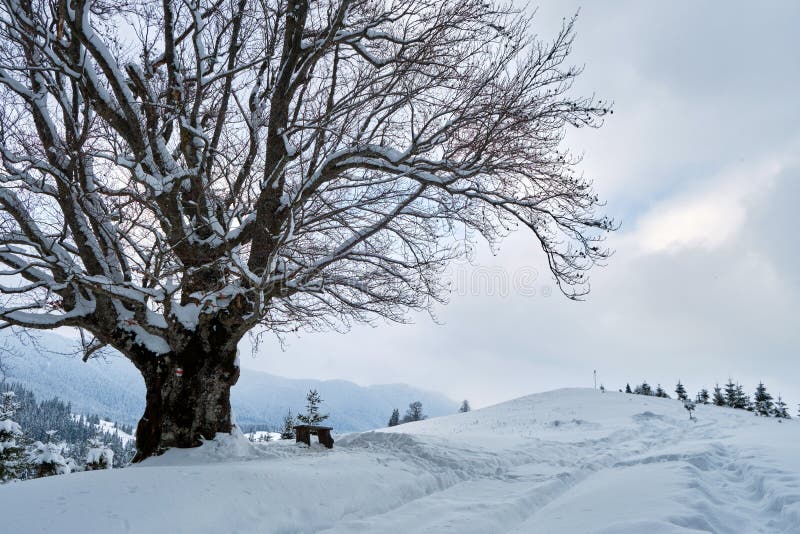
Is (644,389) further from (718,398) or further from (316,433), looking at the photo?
(316,433)

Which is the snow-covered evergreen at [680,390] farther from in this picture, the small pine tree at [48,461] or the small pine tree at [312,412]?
the small pine tree at [48,461]

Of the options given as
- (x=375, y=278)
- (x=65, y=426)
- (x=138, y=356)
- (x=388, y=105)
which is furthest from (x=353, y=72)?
(x=65, y=426)

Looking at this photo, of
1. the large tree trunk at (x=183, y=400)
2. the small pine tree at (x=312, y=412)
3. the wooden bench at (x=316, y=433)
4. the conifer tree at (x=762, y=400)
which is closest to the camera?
the large tree trunk at (x=183, y=400)

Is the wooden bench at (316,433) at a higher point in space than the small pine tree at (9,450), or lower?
higher

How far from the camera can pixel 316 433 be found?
32.4 ft

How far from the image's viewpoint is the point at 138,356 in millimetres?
8195

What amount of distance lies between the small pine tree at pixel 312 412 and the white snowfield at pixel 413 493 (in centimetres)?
1502

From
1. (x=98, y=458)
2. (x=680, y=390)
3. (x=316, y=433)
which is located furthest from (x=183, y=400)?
(x=680, y=390)

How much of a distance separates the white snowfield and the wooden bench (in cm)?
34

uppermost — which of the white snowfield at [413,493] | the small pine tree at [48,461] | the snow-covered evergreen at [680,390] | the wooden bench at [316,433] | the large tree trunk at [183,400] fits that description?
the snow-covered evergreen at [680,390]

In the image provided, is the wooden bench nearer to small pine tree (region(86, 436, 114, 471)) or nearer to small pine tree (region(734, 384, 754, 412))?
small pine tree (region(86, 436, 114, 471))

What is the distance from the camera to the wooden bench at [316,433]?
31.7 feet

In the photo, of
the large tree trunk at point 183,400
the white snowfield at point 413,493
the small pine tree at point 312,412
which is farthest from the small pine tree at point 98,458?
the white snowfield at point 413,493

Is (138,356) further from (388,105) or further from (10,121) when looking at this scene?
(388,105)
